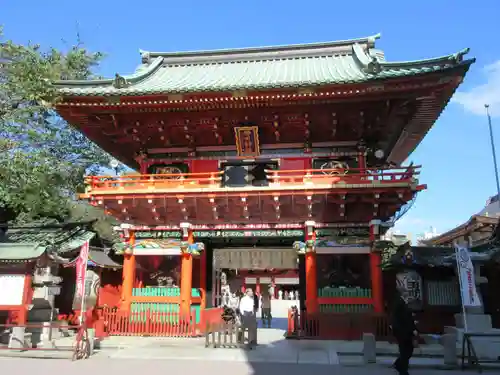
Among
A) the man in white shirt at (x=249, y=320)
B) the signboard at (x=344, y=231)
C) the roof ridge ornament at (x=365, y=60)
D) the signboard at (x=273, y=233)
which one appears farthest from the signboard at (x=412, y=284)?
the roof ridge ornament at (x=365, y=60)

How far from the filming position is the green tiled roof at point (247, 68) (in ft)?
52.0

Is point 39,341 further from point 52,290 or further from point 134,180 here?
point 134,180

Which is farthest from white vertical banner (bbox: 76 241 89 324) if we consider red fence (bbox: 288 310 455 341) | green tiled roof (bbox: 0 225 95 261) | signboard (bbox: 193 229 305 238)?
red fence (bbox: 288 310 455 341)

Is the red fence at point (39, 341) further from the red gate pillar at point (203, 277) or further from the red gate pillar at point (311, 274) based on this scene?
the red gate pillar at point (311, 274)

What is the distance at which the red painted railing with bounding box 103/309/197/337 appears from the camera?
52.1 ft

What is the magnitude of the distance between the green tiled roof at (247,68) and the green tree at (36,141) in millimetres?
2872

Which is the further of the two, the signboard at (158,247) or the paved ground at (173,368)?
the signboard at (158,247)

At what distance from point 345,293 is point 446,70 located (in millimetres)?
8542

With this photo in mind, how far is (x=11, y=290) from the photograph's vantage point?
1323 centimetres

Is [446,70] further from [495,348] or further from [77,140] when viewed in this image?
[77,140]

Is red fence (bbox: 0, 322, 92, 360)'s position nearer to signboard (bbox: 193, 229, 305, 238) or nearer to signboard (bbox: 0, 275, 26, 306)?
signboard (bbox: 0, 275, 26, 306)

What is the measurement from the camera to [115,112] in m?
16.7

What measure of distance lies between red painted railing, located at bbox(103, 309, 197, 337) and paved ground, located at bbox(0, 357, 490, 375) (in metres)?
4.88

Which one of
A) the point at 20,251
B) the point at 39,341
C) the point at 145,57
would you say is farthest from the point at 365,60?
the point at 39,341
